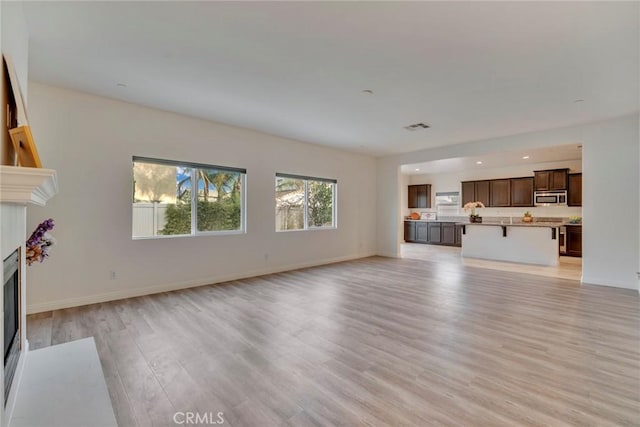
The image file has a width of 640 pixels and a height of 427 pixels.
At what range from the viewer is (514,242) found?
7.02 m

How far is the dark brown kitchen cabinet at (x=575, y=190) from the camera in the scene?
301 inches

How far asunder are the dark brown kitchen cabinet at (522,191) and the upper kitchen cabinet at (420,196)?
2725 mm

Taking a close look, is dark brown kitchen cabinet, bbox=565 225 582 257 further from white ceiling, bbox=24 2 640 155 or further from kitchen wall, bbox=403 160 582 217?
white ceiling, bbox=24 2 640 155

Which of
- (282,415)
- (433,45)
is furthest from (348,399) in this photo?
(433,45)

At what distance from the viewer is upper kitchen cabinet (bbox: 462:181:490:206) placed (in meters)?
9.47

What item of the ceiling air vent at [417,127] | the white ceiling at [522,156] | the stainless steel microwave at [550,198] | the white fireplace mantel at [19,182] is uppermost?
the ceiling air vent at [417,127]

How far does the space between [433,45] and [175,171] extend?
157 inches

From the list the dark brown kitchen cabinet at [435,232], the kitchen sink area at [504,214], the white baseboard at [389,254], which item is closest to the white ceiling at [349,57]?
the kitchen sink area at [504,214]

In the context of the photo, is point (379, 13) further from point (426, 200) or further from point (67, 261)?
point (426, 200)

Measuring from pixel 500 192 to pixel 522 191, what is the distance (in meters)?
0.59

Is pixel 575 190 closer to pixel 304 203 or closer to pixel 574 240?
pixel 574 240

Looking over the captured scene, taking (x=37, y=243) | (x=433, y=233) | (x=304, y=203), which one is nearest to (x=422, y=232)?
(x=433, y=233)

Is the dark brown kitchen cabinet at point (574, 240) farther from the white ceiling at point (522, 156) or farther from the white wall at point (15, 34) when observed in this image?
the white wall at point (15, 34)

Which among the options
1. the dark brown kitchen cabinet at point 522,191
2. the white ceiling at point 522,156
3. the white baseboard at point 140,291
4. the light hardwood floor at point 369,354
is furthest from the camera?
the dark brown kitchen cabinet at point 522,191
